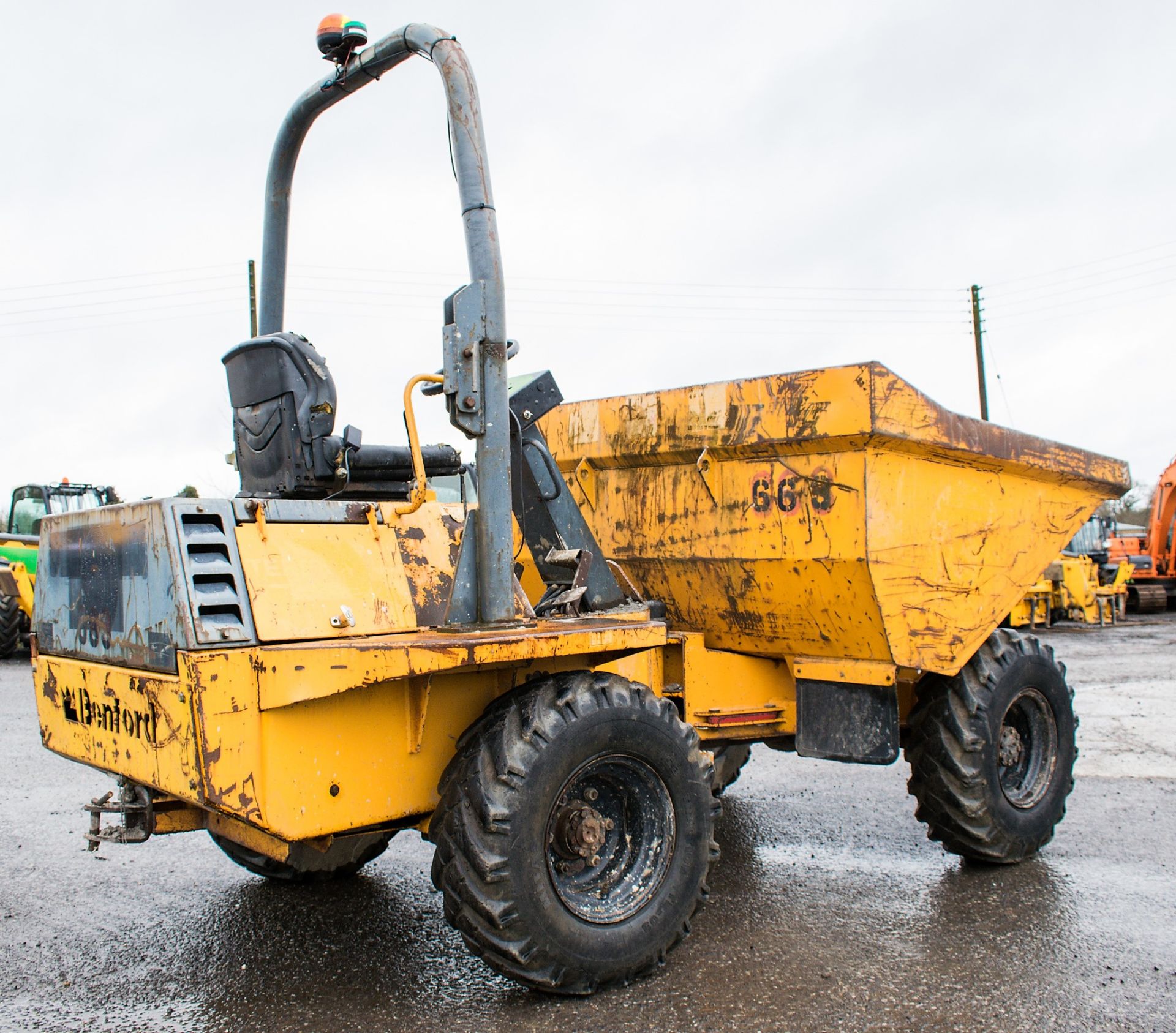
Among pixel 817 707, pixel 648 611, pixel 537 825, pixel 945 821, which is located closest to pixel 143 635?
pixel 537 825

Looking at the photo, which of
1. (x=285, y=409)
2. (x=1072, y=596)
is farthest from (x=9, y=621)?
(x=1072, y=596)

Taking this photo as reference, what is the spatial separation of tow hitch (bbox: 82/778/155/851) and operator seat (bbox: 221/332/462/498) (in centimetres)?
104

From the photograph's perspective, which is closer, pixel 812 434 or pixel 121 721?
pixel 121 721

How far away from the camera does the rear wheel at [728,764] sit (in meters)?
6.00

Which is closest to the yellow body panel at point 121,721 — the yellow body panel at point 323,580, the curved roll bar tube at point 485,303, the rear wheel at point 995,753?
the yellow body panel at point 323,580

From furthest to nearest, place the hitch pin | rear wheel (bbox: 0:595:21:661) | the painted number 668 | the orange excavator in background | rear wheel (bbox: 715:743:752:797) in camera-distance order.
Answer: the orange excavator in background < rear wheel (bbox: 0:595:21:661) < rear wheel (bbox: 715:743:752:797) < the painted number 668 < the hitch pin

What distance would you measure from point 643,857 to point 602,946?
1.21 ft

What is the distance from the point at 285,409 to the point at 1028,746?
3.91 meters

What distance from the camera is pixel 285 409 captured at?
3.55m

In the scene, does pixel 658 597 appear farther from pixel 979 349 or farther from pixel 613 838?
pixel 979 349

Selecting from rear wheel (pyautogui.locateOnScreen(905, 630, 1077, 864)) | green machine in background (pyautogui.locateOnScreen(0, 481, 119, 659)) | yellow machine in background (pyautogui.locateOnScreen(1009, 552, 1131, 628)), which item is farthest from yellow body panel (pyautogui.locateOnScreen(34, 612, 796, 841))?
yellow machine in background (pyautogui.locateOnScreen(1009, 552, 1131, 628))

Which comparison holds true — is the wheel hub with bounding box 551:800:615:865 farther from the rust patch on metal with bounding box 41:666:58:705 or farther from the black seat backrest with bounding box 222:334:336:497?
the rust patch on metal with bounding box 41:666:58:705

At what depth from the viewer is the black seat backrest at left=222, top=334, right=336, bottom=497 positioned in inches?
139

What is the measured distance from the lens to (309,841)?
340 cm
